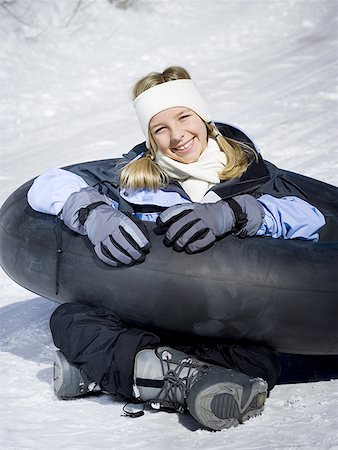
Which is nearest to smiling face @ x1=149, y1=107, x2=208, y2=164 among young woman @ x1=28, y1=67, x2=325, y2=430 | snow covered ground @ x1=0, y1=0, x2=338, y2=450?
young woman @ x1=28, y1=67, x2=325, y2=430

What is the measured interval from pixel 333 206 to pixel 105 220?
1.25 metres

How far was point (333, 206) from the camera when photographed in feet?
13.4

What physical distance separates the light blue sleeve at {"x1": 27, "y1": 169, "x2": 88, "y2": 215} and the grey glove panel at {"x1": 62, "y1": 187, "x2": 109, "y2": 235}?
0.38 ft

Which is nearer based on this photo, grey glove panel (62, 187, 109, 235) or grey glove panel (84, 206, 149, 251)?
grey glove panel (84, 206, 149, 251)

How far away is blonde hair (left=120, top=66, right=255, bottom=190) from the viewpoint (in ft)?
11.9

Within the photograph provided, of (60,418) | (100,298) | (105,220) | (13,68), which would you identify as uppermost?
(13,68)

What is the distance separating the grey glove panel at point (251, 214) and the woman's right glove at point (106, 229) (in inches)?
13.6

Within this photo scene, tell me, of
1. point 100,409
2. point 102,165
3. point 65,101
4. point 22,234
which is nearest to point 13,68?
point 65,101

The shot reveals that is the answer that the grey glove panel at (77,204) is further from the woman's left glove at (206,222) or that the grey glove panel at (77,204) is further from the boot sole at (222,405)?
the boot sole at (222,405)

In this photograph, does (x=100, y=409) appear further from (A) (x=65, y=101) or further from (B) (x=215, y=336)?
(A) (x=65, y=101)

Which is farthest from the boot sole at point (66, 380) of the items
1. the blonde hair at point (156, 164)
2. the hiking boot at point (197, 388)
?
the blonde hair at point (156, 164)

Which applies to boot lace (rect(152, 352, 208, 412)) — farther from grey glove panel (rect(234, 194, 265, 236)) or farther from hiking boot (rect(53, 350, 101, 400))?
grey glove panel (rect(234, 194, 265, 236))

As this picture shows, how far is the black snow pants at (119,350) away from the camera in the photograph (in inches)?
124

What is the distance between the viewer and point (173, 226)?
314 cm
